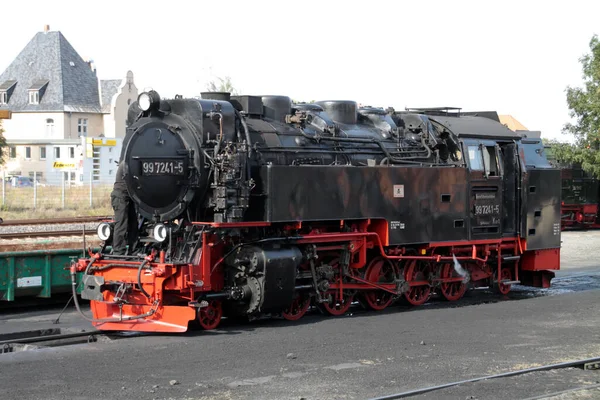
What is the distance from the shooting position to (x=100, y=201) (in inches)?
1388

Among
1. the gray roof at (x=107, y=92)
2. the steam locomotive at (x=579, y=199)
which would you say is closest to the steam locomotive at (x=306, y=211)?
the steam locomotive at (x=579, y=199)

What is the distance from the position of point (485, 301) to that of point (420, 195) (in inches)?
103

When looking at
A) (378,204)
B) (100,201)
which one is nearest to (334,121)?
(378,204)

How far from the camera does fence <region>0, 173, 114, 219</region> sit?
30.9 metres

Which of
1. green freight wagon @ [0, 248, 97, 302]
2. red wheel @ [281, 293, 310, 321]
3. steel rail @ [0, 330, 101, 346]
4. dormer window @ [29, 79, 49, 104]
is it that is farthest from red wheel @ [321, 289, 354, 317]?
dormer window @ [29, 79, 49, 104]

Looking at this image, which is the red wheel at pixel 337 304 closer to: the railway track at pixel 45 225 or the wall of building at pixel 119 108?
the railway track at pixel 45 225

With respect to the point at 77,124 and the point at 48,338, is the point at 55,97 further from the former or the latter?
the point at 48,338

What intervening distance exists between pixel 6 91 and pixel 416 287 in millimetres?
65357

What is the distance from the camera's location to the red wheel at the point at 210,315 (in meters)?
11.5

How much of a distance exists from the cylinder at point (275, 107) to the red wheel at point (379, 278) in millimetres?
2804

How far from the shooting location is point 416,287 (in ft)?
47.4

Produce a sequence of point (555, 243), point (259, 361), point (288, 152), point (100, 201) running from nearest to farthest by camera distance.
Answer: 1. point (259, 361)
2. point (288, 152)
3. point (555, 243)
4. point (100, 201)

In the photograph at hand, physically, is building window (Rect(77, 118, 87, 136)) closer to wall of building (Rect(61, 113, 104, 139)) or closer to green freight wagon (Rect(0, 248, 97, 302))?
wall of building (Rect(61, 113, 104, 139))

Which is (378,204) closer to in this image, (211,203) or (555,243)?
(211,203)
